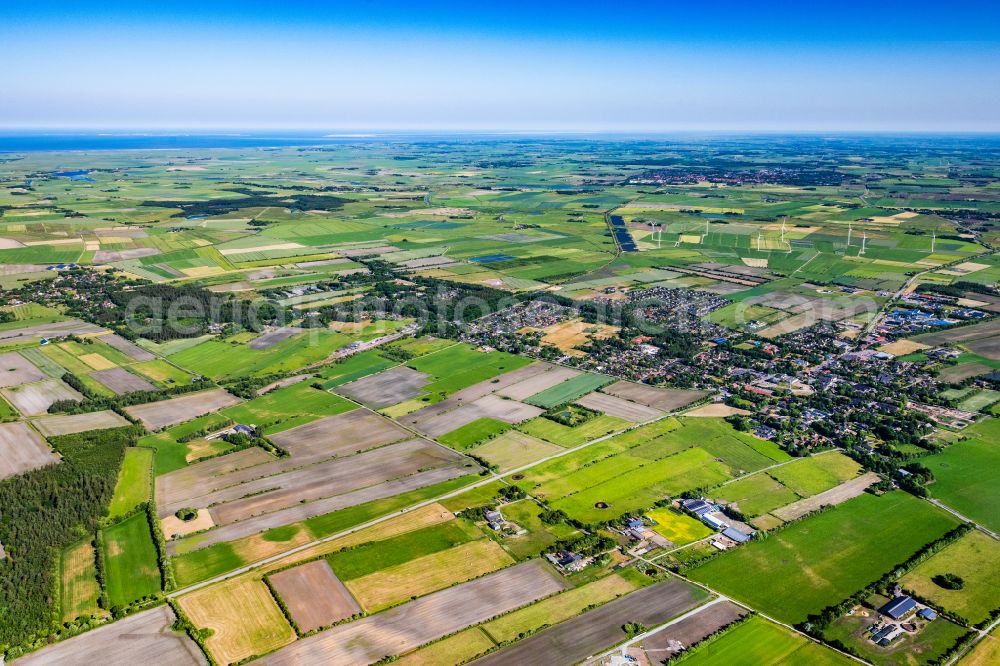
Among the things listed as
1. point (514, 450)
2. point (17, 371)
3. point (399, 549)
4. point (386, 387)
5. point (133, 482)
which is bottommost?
point (399, 549)

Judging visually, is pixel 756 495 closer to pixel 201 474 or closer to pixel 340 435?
pixel 340 435

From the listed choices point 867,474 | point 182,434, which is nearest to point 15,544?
point 182,434

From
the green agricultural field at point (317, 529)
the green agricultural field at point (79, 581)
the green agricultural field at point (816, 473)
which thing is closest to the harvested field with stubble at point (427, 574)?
the green agricultural field at point (317, 529)

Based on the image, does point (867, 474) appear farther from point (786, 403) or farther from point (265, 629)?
point (265, 629)

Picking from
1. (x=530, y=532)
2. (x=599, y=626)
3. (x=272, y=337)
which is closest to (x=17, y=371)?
(x=272, y=337)

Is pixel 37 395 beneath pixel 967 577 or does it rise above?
above

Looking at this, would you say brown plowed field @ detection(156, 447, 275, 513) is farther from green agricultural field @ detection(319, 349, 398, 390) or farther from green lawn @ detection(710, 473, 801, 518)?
green lawn @ detection(710, 473, 801, 518)

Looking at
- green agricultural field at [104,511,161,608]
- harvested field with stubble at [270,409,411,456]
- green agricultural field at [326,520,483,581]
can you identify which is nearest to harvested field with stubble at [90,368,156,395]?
harvested field with stubble at [270,409,411,456]
